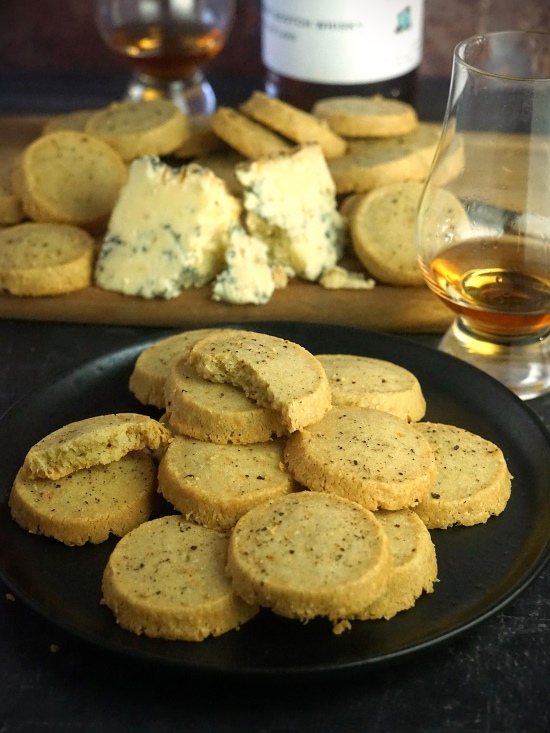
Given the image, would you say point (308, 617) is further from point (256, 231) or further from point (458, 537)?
point (256, 231)

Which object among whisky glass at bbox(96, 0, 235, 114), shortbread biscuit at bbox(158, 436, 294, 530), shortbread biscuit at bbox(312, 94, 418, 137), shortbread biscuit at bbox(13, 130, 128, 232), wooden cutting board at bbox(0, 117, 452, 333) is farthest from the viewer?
whisky glass at bbox(96, 0, 235, 114)

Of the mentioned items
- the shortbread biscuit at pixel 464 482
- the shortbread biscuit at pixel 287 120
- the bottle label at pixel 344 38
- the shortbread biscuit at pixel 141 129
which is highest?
the bottle label at pixel 344 38

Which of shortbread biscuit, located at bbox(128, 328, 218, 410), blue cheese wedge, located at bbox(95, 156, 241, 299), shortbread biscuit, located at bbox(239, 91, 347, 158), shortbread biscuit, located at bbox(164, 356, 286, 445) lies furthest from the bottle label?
shortbread biscuit, located at bbox(164, 356, 286, 445)

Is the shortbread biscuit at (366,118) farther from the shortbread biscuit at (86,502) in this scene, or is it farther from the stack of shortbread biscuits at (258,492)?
the shortbread biscuit at (86,502)

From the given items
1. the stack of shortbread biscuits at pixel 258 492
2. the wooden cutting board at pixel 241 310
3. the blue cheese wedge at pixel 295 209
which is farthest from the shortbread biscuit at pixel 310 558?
the blue cheese wedge at pixel 295 209

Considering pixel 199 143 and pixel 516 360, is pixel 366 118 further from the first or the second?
pixel 516 360

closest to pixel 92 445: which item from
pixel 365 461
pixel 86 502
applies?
pixel 86 502

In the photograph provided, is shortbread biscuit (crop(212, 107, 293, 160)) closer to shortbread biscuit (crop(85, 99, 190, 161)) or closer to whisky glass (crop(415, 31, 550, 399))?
shortbread biscuit (crop(85, 99, 190, 161))
